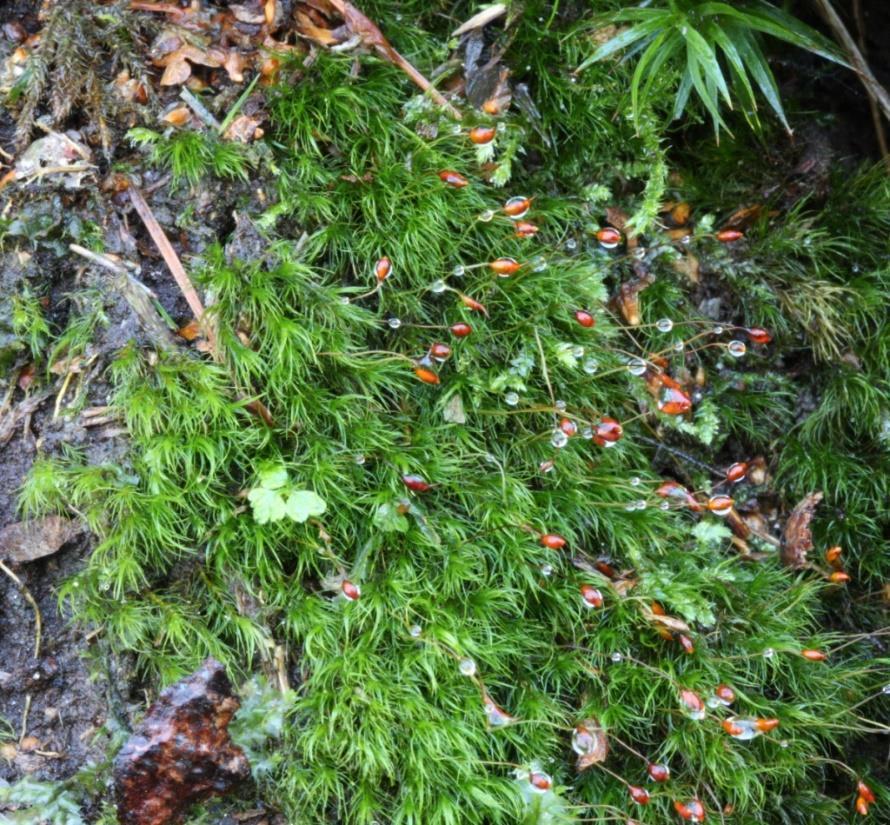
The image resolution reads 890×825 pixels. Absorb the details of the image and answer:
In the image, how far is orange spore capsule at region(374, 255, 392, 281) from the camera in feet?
9.32

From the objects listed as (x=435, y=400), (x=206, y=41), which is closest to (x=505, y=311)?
(x=435, y=400)

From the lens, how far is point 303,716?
277 centimetres

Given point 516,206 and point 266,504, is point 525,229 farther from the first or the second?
point 266,504

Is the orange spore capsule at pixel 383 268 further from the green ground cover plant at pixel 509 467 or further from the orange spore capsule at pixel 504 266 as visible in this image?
the orange spore capsule at pixel 504 266

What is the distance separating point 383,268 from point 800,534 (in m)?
1.99

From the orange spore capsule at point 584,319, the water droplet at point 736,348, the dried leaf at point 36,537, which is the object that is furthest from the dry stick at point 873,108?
the dried leaf at point 36,537

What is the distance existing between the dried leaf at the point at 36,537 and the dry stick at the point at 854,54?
11.3ft

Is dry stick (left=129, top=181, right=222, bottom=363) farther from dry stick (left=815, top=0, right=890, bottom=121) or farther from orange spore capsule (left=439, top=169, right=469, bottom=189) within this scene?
dry stick (left=815, top=0, right=890, bottom=121)

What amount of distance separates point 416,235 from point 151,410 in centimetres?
111

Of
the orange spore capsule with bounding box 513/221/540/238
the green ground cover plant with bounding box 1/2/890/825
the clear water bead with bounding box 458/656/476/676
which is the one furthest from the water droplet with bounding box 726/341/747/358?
the clear water bead with bounding box 458/656/476/676

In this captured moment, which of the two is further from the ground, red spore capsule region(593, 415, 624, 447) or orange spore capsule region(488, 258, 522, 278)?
orange spore capsule region(488, 258, 522, 278)

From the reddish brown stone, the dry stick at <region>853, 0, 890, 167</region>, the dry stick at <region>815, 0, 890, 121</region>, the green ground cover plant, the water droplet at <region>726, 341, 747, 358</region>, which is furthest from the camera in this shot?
the dry stick at <region>853, 0, 890, 167</region>

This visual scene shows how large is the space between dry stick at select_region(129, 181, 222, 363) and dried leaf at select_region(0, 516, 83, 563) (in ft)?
2.57

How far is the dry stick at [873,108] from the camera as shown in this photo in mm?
3553
